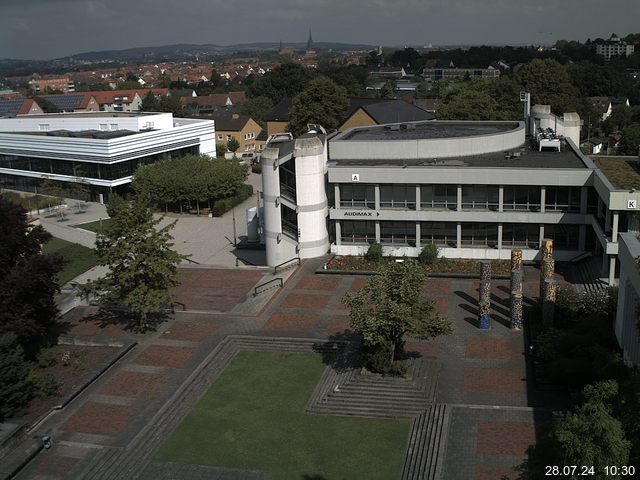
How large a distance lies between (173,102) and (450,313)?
97729 mm

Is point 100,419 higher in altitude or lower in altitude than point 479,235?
lower

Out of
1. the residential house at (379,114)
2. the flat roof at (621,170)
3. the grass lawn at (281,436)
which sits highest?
the residential house at (379,114)

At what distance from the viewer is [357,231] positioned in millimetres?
43406

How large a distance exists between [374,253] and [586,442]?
28.0 metres

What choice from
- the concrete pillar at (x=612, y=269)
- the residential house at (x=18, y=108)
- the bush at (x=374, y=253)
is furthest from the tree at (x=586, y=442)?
the residential house at (x=18, y=108)

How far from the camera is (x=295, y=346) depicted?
101ft

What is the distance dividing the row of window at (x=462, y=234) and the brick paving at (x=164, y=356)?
51.2 ft

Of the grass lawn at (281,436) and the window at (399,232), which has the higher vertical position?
the window at (399,232)

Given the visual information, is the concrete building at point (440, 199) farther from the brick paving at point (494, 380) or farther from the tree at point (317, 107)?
the tree at point (317, 107)

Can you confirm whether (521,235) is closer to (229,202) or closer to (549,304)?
(549,304)

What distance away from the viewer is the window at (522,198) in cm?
4020

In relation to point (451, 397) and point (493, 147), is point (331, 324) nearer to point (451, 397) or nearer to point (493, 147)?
point (451, 397)

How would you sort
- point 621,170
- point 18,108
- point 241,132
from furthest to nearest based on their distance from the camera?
1. point 18,108
2. point 241,132
3. point 621,170

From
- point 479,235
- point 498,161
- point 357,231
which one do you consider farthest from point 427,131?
point 479,235
